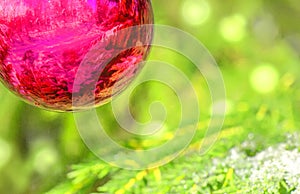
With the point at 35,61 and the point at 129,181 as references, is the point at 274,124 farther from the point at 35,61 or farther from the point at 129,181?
the point at 35,61

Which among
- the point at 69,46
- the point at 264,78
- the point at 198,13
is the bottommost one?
the point at 69,46

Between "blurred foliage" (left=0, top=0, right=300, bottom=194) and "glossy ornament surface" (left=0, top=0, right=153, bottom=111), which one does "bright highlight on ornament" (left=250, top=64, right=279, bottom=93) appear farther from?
"glossy ornament surface" (left=0, top=0, right=153, bottom=111)

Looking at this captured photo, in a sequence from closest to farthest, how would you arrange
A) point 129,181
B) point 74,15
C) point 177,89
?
point 74,15
point 129,181
point 177,89

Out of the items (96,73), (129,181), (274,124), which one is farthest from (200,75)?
(96,73)

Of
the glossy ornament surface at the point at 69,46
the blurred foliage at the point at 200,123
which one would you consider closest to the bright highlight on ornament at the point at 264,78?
the blurred foliage at the point at 200,123

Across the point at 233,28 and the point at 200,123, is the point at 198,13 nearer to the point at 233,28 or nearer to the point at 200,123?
the point at 233,28

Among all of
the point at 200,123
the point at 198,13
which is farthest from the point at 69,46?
the point at 198,13

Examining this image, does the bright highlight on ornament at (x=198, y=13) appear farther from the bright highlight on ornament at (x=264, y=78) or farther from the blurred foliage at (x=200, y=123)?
the bright highlight on ornament at (x=264, y=78)
